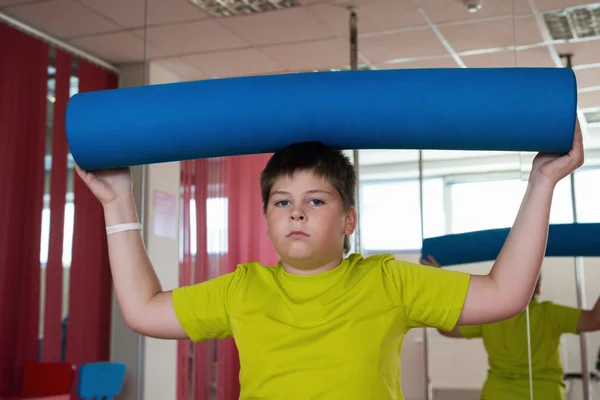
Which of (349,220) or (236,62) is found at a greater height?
(236,62)

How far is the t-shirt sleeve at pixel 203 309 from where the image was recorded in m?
1.29

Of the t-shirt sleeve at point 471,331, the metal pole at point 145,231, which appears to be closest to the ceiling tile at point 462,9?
the t-shirt sleeve at point 471,331

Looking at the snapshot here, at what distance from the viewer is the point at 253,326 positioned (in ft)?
4.09

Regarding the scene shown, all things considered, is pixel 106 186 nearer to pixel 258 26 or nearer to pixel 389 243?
pixel 389 243

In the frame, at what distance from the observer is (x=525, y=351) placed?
7.23ft

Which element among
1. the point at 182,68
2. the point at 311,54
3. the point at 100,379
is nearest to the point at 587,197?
the point at 311,54

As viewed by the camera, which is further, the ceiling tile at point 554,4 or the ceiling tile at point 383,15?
the ceiling tile at point 383,15

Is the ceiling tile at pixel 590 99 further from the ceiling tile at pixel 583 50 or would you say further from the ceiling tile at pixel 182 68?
the ceiling tile at pixel 182 68

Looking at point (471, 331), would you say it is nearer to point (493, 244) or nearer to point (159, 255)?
point (493, 244)

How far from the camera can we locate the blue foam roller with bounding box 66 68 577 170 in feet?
3.64

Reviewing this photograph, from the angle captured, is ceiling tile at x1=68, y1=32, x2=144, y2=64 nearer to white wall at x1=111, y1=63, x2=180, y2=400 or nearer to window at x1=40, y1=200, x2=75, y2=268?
white wall at x1=111, y1=63, x2=180, y2=400

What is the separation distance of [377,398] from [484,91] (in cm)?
52

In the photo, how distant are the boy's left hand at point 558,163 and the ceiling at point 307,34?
129cm

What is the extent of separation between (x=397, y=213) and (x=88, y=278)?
82.1 inches
